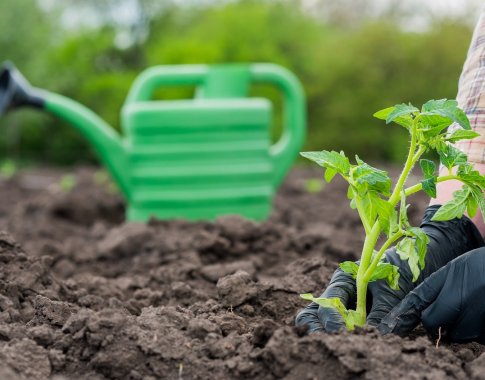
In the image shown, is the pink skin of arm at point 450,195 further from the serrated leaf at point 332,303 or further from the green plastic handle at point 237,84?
the green plastic handle at point 237,84

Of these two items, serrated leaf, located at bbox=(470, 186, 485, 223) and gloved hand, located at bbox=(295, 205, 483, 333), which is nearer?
serrated leaf, located at bbox=(470, 186, 485, 223)

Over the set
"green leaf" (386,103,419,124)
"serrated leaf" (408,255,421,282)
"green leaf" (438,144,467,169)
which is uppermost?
"green leaf" (386,103,419,124)

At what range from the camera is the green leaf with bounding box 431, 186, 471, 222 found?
1.63 meters

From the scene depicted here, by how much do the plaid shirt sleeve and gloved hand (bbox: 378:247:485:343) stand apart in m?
0.39

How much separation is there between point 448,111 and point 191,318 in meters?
0.78

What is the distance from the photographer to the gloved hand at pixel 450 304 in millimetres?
1709

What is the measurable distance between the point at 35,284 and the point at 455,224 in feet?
3.97

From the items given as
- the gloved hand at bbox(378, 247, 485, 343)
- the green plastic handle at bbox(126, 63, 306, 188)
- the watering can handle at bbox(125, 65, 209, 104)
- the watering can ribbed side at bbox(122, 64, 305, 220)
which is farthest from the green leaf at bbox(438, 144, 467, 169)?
the watering can handle at bbox(125, 65, 209, 104)

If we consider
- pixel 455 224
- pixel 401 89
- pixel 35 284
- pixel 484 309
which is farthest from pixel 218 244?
pixel 401 89

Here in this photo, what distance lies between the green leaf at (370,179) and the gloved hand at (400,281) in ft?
0.94

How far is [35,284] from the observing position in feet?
7.45

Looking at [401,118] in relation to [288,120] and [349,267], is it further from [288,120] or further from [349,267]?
[288,120]

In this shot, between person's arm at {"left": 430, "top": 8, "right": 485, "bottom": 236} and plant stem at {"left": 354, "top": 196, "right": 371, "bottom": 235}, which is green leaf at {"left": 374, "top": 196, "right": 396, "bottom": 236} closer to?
plant stem at {"left": 354, "top": 196, "right": 371, "bottom": 235}

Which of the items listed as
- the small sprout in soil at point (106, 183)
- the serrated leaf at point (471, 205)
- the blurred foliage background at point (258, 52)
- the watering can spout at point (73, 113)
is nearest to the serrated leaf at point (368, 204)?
the serrated leaf at point (471, 205)
